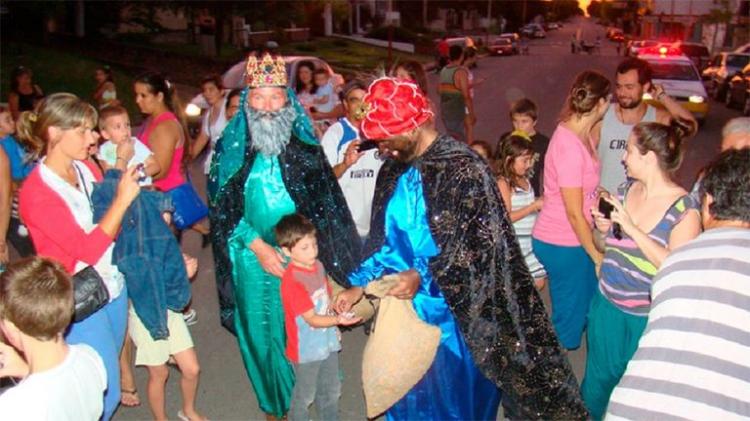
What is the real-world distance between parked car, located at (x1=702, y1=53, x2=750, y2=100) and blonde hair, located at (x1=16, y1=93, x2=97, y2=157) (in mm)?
21370

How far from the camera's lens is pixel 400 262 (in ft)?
10.5

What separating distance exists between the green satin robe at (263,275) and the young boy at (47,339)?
150 cm

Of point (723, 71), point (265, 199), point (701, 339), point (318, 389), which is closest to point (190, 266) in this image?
point (265, 199)

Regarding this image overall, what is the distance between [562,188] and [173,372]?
3054 mm

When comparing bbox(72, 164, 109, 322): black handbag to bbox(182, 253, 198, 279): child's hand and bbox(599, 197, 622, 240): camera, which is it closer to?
bbox(182, 253, 198, 279): child's hand

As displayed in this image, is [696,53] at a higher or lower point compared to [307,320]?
higher

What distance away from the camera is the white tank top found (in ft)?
16.4

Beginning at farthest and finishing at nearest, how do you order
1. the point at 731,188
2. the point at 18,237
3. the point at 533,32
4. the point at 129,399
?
the point at 533,32 < the point at 18,237 < the point at 129,399 < the point at 731,188

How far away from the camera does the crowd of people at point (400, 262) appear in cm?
247

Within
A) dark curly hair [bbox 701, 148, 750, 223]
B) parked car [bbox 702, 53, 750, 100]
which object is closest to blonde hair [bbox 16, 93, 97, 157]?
dark curly hair [bbox 701, 148, 750, 223]

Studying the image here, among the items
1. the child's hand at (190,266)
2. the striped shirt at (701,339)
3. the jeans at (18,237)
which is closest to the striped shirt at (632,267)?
the striped shirt at (701,339)

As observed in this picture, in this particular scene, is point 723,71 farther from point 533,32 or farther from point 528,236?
point 533,32

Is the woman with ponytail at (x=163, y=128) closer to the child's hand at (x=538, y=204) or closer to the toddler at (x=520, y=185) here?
the toddler at (x=520, y=185)

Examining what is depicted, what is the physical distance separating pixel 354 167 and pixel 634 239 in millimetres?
2292
